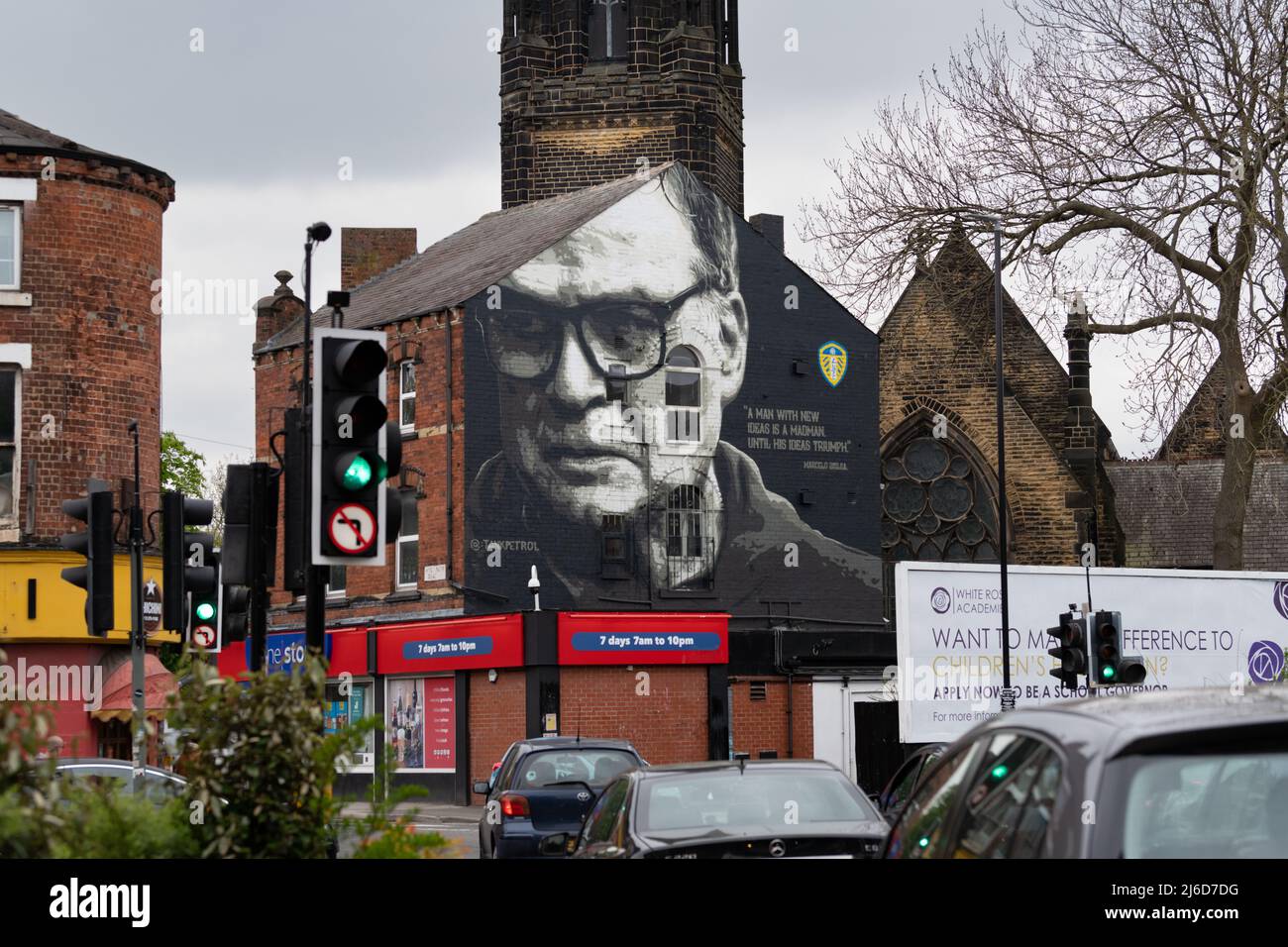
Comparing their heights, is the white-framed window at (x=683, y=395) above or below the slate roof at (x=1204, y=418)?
above

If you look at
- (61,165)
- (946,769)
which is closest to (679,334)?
(61,165)

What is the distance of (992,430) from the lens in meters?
47.9

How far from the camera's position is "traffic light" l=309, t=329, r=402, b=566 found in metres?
9.43

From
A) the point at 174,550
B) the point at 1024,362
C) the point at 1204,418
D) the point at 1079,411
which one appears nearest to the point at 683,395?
the point at 1204,418

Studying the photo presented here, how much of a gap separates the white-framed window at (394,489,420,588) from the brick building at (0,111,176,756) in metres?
12.5

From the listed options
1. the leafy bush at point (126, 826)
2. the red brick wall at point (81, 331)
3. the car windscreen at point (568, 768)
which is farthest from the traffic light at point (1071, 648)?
the leafy bush at point (126, 826)

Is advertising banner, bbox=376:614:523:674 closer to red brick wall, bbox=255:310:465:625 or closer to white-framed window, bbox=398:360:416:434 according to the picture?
red brick wall, bbox=255:310:465:625

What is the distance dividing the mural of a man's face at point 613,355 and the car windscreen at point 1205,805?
108ft

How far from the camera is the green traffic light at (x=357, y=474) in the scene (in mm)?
9469

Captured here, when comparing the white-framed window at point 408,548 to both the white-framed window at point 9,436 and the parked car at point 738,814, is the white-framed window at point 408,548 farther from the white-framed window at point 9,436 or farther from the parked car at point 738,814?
the parked car at point 738,814

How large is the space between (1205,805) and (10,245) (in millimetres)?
23232

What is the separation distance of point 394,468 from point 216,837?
393cm

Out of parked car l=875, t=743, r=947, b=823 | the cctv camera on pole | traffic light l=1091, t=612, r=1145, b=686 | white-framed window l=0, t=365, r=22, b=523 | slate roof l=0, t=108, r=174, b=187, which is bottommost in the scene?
parked car l=875, t=743, r=947, b=823

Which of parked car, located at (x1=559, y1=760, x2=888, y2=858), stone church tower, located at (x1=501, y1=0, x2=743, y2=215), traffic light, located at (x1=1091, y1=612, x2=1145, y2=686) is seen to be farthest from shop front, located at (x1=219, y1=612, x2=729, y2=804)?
parked car, located at (x1=559, y1=760, x2=888, y2=858)
